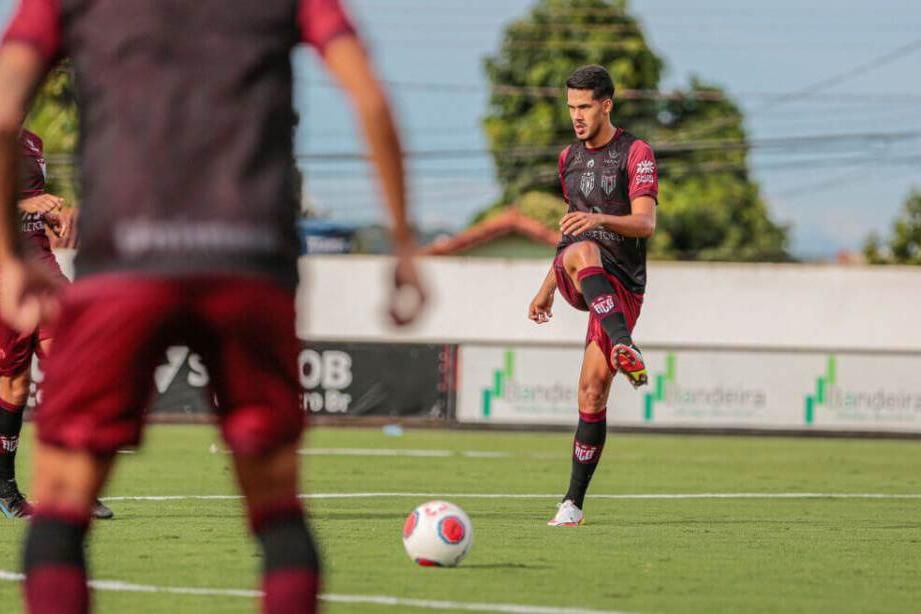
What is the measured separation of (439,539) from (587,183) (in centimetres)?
338

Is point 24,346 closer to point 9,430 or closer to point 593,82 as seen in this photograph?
point 9,430

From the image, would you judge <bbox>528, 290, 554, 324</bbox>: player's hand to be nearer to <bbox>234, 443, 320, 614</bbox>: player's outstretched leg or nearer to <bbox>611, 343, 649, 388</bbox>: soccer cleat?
<bbox>611, 343, 649, 388</bbox>: soccer cleat

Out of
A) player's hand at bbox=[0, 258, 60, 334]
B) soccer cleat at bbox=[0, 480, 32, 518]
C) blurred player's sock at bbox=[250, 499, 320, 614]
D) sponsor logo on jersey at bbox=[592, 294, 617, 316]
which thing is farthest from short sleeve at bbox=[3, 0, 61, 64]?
sponsor logo on jersey at bbox=[592, 294, 617, 316]

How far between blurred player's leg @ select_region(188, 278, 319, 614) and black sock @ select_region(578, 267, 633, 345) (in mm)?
5395

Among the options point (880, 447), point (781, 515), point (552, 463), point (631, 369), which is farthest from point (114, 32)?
point (880, 447)

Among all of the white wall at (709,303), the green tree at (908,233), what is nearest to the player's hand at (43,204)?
the white wall at (709,303)

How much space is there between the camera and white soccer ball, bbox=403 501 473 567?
7.48m

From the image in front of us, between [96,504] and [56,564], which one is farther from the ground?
[56,564]

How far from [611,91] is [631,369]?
1811 millimetres

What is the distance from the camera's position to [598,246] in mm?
10227

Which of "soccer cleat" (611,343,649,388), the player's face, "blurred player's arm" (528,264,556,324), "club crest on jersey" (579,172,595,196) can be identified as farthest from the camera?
"blurred player's arm" (528,264,556,324)

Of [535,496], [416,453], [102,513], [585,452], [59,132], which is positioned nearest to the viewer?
[102,513]

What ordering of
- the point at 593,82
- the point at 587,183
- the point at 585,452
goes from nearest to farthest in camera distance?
the point at 593,82 → the point at 585,452 → the point at 587,183

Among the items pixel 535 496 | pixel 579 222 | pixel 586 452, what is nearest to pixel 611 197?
pixel 579 222
